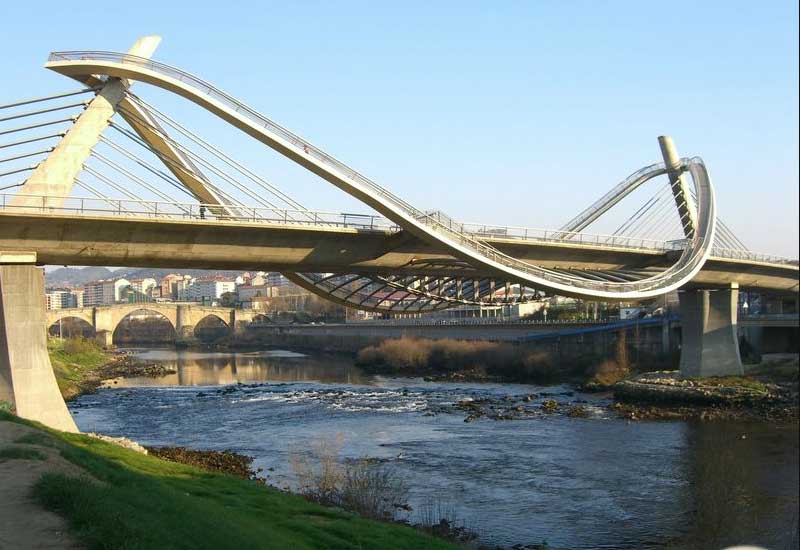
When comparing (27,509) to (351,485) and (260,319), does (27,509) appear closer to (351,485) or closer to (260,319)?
(351,485)

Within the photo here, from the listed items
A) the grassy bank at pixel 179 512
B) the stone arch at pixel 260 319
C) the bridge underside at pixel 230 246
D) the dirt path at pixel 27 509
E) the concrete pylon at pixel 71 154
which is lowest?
the grassy bank at pixel 179 512

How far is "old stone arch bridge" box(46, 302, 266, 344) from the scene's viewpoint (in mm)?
98438

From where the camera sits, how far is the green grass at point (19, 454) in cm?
1037

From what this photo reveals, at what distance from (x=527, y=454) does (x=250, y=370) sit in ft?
133

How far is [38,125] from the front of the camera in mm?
21938

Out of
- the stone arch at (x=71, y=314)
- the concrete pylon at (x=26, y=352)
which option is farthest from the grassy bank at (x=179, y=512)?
the stone arch at (x=71, y=314)

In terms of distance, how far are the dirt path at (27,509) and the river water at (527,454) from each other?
8887mm

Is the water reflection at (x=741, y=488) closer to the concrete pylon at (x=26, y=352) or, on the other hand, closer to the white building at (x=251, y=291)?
→ the concrete pylon at (x=26, y=352)

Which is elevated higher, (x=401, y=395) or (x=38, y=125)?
(x=38, y=125)

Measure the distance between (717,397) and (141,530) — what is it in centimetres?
3198

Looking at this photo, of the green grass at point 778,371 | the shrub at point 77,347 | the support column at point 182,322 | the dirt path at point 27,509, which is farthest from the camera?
the support column at point 182,322

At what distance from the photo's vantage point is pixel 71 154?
72.3 feet

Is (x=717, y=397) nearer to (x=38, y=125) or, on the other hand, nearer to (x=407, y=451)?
(x=407, y=451)

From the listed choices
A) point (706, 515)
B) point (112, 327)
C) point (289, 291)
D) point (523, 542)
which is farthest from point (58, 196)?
point (289, 291)
